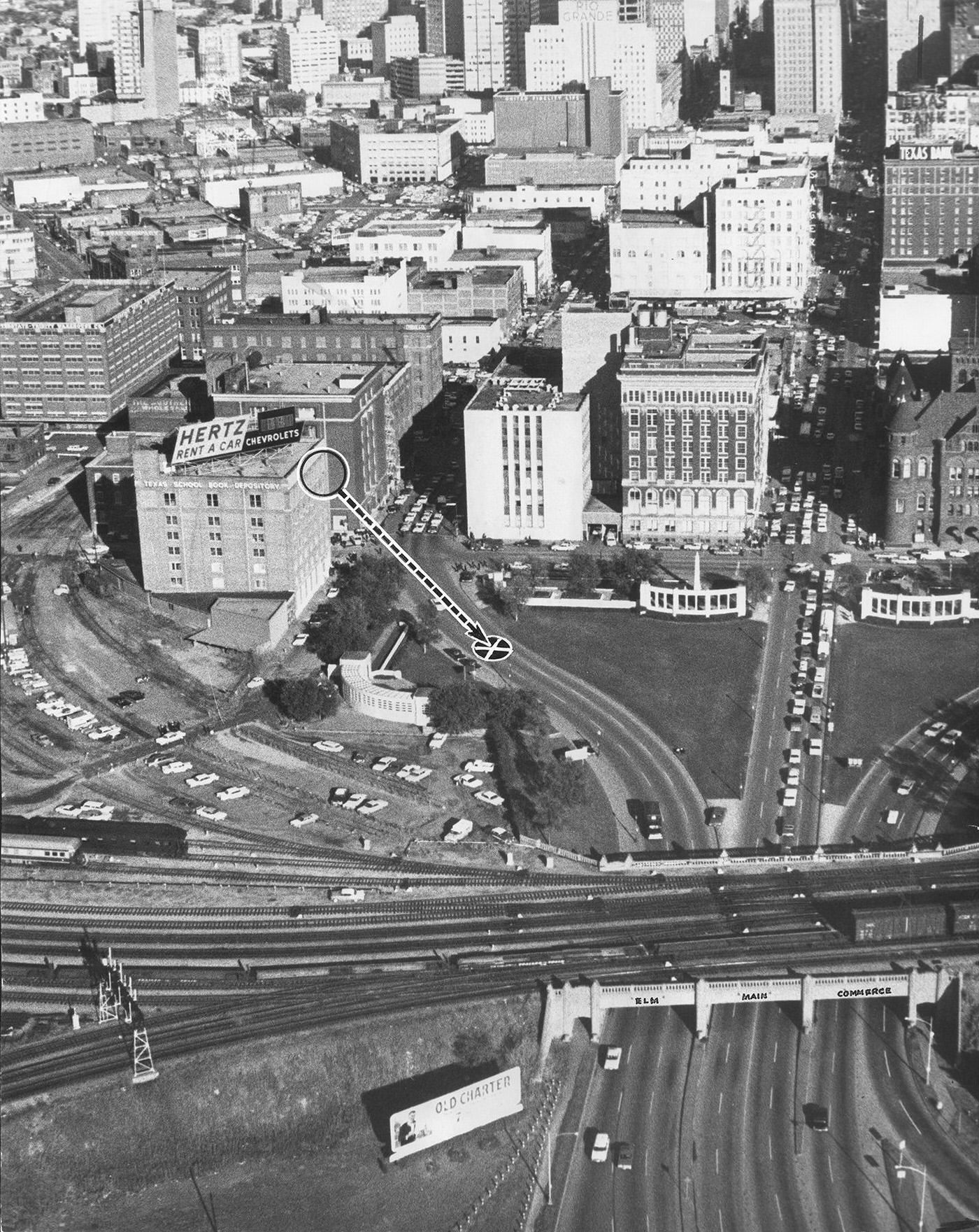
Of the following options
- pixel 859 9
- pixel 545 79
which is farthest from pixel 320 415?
pixel 859 9

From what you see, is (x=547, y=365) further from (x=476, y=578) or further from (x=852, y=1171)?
(x=852, y=1171)

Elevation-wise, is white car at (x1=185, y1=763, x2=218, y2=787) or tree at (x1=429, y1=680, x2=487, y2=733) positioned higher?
tree at (x1=429, y1=680, x2=487, y2=733)

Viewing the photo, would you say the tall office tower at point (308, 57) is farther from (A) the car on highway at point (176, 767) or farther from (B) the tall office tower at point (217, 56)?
(A) the car on highway at point (176, 767)

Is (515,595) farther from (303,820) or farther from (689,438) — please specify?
(303,820)

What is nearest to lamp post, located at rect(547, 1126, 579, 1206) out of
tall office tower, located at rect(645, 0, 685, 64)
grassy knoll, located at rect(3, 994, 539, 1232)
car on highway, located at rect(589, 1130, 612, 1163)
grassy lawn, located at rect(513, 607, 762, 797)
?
car on highway, located at rect(589, 1130, 612, 1163)

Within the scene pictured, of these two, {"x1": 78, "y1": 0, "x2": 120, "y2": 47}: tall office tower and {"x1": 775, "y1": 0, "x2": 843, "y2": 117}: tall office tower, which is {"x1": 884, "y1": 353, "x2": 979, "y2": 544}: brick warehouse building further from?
{"x1": 78, "y1": 0, "x2": 120, "y2": 47}: tall office tower

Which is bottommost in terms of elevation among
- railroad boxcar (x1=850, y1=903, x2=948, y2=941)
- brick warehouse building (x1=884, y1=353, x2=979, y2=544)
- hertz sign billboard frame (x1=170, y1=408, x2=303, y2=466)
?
railroad boxcar (x1=850, y1=903, x2=948, y2=941)

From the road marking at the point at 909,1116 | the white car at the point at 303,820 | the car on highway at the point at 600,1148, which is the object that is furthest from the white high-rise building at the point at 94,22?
the road marking at the point at 909,1116
